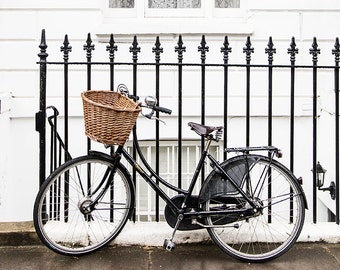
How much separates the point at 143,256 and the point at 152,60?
9.12ft

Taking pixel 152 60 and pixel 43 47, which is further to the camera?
pixel 152 60

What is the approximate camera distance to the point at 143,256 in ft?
13.6

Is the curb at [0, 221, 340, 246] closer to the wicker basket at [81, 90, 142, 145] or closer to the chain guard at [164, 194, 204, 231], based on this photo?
the chain guard at [164, 194, 204, 231]

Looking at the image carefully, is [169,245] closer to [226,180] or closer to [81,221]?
[226,180]

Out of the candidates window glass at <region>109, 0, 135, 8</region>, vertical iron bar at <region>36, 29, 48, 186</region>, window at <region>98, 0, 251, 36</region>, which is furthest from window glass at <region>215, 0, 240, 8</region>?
vertical iron bar at <region>36, 29, 48, 186</region>

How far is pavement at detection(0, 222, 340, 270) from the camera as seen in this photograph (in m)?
4.00

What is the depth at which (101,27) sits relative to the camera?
6172mm

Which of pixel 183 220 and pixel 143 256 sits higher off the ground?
pixel 183 220

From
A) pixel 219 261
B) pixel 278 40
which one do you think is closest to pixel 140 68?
pixel 278 40

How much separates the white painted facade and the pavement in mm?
1945

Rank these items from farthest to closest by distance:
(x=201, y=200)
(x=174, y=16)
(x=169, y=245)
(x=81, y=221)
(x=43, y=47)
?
(x=174, y=16), (x=81, y=221), (x=43, y=47), (x=201, y=200), (x=169, y=245)

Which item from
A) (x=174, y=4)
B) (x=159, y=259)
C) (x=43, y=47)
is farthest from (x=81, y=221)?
(x=174, y=4)

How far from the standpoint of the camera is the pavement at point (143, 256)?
13.1 ft

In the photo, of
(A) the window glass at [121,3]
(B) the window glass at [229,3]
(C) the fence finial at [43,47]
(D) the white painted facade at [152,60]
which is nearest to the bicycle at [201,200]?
(C) the fence finial at [43,47]
